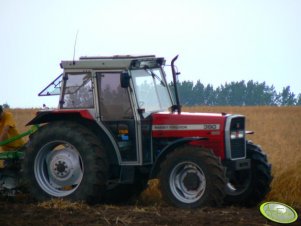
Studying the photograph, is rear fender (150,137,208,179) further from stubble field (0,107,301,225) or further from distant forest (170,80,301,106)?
distant forest (170,80,301,106)

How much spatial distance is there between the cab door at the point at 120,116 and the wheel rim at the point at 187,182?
75cm

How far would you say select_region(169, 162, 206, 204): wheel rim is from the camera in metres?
11.6

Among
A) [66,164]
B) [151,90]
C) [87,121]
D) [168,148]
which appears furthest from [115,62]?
[66,164]

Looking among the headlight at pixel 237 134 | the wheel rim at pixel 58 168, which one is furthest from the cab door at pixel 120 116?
the headlight at pixel 237 134

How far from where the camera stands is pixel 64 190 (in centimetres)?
1259

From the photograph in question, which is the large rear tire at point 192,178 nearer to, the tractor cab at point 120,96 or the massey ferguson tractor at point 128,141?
the massey ferguson tractor at point 128,141

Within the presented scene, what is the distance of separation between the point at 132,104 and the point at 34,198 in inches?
88.1

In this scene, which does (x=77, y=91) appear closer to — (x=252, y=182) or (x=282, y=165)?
(x=252, y=182)

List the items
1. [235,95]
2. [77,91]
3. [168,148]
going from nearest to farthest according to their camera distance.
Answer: [168,148], [77,91], [235,95]

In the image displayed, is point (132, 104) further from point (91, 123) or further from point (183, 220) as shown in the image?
point (183, 220)

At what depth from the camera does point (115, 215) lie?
1062 cm

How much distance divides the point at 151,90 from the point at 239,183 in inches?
81.1

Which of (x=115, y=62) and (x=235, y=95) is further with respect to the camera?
(x=235, y=95)

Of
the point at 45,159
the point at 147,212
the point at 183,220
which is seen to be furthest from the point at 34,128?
the point at 183,220
